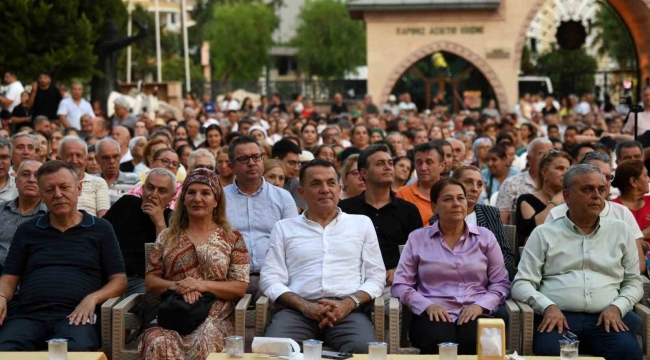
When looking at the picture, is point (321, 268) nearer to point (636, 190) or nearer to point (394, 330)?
point (394, 330)

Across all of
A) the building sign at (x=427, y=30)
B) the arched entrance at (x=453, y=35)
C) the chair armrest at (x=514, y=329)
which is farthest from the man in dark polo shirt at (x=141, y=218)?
the building sign at (x=427, y=30)

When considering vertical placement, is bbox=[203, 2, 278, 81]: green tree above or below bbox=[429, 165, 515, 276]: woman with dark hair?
above

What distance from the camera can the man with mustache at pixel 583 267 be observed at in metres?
7.26

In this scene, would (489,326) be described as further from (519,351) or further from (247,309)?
(247,309)

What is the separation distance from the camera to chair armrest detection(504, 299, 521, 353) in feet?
23.6

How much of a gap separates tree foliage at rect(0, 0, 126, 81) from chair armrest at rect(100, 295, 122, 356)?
49.3 feet

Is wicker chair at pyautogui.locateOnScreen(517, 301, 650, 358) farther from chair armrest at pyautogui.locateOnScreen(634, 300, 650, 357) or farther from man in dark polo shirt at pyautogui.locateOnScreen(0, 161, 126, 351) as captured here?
man in dark polo shirt at pyautogui.locateOnScreen(0, 161, 126, 351)

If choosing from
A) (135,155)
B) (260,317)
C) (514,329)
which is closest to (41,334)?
(260,317)

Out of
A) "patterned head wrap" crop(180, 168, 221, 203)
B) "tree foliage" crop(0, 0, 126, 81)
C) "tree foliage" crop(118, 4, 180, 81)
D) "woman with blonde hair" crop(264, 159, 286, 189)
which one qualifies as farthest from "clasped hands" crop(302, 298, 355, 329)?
"tree foliage" crop(118, 4, 180, 81)

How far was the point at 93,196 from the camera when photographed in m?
9.60

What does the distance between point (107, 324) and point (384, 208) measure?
2411 mm

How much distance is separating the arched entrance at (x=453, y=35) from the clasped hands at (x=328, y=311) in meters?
27.0

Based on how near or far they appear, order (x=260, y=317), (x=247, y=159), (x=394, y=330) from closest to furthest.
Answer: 1. (x=394, y=330)
2. (x=260, y=317)
3. (x=247, y=159)

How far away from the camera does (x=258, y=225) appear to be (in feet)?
27.9
